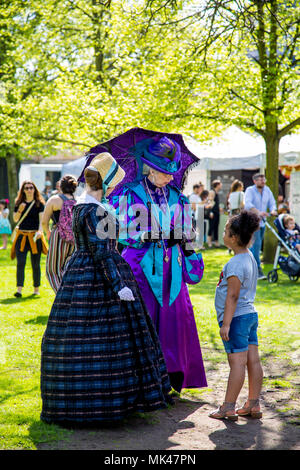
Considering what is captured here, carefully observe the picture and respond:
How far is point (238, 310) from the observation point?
4.62 meters

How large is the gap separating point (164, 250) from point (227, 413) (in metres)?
1.33

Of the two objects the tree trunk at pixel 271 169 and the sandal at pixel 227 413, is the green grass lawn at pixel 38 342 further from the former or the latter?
the tree trunk at pixel 271 169

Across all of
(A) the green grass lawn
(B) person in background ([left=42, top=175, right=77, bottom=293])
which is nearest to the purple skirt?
(A) the green grass lawn

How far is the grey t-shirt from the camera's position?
4.57 metres

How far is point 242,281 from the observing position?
4570 mm

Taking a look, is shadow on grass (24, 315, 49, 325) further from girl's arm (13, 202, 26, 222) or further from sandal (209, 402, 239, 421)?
sandal (209, 402, 239, 421)

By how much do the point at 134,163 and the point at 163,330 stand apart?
54.4 inches

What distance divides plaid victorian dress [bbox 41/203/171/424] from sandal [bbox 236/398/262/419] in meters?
0.61

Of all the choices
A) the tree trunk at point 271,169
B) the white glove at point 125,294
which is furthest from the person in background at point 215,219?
the white glove at point 125,294

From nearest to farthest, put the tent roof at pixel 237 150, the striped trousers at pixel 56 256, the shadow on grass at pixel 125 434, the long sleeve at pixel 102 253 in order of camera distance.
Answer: the shadow on grass at pixel 125 434, the long sleeve at pixel 102 253, the striped trousers at pixel 56 256, the tent roof at pixel 237 150

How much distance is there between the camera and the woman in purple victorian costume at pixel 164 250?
5137 millimetres

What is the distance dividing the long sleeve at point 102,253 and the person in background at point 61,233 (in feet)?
11.7

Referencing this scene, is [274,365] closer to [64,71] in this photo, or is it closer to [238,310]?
[238,310]

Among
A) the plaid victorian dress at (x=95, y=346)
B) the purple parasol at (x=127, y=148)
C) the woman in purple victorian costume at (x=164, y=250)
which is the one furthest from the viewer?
the purple parasol at (x=127, y=148)
